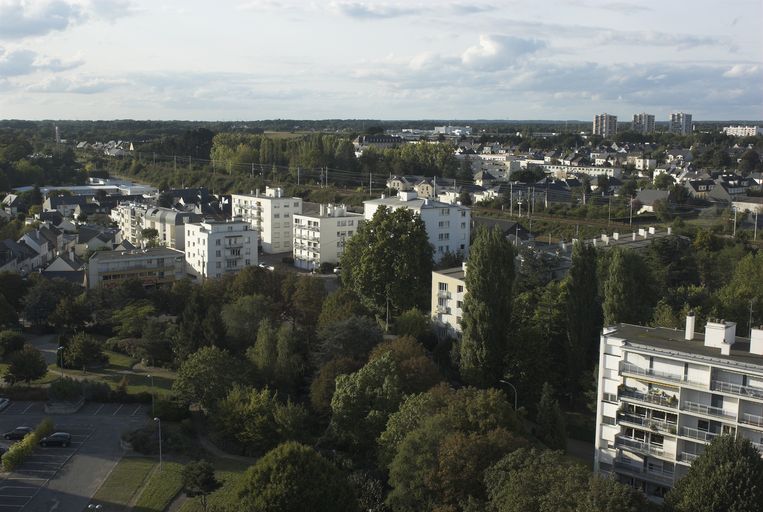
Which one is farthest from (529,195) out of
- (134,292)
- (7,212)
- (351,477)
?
(351,477)

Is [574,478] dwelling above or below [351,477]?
above

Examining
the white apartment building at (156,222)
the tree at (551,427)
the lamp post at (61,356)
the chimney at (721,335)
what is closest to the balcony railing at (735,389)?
the chimney at (721,335)

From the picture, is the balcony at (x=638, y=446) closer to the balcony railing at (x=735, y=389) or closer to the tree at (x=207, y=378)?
the balcony railing at (x=735, y=389)

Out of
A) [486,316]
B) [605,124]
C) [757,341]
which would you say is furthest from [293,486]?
[605,124]

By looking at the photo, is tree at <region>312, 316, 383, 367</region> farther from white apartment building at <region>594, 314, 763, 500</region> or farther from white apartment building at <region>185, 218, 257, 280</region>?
white apartment building at <region>185, 218, 257, 280</region>

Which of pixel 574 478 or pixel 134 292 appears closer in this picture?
pixel 574 478

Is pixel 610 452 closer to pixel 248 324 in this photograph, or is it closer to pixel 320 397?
pixel 320 397
